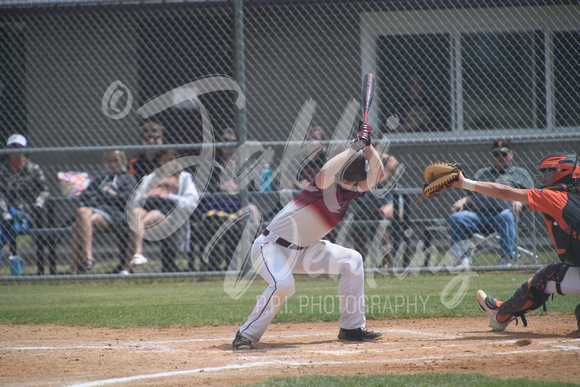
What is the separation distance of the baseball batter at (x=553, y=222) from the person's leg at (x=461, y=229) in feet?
8.33

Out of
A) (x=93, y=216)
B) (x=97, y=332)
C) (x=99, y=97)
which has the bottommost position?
(x=97, y=332)

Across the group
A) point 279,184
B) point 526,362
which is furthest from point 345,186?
point 279,184

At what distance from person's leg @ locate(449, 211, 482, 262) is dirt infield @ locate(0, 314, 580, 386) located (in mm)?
1936

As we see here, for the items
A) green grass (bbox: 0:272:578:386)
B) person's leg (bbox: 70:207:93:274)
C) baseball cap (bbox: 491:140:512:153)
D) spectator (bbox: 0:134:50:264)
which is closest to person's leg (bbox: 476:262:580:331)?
green grass (bbox: 0:272:578:386)

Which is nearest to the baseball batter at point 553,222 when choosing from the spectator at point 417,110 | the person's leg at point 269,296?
the person's leg at point 269,296

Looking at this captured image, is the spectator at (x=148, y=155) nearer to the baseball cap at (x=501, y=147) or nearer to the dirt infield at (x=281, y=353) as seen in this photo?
the dirt infield at (x=281, y=353)

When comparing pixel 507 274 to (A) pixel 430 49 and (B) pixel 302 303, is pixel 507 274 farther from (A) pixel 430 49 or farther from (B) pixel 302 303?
(A) pixel 430 49

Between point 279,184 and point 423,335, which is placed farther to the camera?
point 279,184

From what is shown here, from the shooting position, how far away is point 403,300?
5.99 meters

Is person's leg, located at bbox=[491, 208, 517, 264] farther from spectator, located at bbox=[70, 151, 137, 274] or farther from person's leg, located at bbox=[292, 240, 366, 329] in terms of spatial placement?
spectator, located at bbox=[70, 151, 137, 274]

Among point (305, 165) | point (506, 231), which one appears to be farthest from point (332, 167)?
point (506, 231)

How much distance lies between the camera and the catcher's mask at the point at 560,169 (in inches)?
172

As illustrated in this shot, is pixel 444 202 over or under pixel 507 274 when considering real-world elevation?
over

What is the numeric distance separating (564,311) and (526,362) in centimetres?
219
